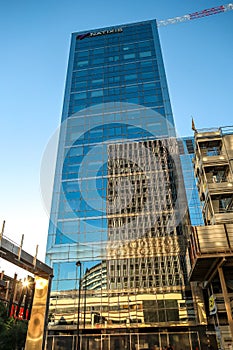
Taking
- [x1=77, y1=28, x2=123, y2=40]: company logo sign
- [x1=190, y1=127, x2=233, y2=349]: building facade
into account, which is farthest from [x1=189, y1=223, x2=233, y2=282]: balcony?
[x1=77, y1=28, x2=123, y2=40]: company logo sign

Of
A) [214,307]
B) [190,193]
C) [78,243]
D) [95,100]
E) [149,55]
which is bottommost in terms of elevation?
[214,307]

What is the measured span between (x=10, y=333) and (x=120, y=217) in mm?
24289

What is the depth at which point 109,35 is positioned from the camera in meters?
68.1

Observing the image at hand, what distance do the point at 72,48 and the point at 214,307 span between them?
62.5 metres

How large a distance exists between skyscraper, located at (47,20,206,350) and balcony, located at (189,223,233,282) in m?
7.10

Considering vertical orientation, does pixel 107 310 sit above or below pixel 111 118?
below

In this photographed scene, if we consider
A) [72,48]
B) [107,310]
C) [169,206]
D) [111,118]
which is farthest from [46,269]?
[72,48]

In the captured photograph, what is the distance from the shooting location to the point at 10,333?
4212 cm

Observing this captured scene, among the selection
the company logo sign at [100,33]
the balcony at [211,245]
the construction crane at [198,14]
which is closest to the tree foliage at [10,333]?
the balcony at [211,245]

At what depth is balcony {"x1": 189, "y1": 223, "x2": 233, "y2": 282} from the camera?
26.0 meters

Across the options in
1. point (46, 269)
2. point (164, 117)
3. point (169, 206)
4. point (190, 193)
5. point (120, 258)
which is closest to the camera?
point (46, 269)

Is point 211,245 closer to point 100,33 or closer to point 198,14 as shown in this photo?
point 100,33

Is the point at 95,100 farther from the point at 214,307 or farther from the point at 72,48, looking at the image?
the point at 214,307

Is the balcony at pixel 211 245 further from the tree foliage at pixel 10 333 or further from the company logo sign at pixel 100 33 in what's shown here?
the company logo sign at pixel 100 33
